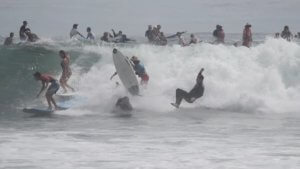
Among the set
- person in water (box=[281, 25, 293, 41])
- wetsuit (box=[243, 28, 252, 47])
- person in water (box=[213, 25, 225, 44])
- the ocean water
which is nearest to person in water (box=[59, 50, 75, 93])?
the ocean water

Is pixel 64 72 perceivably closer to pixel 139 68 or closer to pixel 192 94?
pixel 139 68

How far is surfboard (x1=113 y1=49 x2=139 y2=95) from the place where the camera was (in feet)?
59.3

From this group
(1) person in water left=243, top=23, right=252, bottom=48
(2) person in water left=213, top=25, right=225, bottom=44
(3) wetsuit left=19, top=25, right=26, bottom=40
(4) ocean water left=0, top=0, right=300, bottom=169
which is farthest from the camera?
(2) person in water left=213, top=25, right=225, bottom=44

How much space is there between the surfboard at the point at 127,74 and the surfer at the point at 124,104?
131 cm

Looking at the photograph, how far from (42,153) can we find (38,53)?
16.1 meters

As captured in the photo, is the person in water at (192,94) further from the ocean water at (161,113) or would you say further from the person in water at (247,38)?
the person in water at (247,38)

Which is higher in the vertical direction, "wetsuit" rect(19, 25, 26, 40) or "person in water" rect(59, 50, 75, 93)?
"wetsuit" rect(19, 25, 26, 40)

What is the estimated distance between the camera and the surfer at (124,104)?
16.7m

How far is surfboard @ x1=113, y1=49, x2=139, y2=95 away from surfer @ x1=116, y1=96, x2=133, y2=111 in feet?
4.30

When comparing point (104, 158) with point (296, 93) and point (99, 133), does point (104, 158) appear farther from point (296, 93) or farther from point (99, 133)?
point (296, 93)

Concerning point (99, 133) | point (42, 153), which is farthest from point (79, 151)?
point (99, 133)

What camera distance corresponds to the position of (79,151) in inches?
396

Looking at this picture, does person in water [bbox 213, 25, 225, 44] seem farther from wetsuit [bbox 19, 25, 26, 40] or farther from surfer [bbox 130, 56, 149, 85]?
wetsuit [bbox 19, 25, 26, 40]

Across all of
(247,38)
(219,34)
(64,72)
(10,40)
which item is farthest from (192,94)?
Answer: (10,40)
